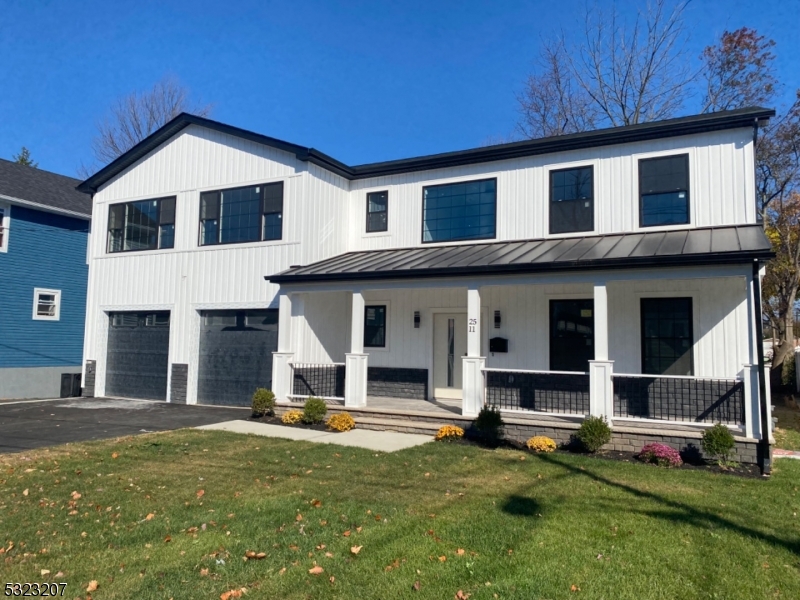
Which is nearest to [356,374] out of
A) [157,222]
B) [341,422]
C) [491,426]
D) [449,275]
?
[341,422]

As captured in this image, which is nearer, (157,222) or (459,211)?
(459,211)

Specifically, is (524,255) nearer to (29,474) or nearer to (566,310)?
(566,310)

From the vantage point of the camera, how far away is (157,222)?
51.6 ft

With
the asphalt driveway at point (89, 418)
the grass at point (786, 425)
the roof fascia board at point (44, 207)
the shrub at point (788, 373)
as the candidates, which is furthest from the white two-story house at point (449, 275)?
the shrub at point (788, 373)

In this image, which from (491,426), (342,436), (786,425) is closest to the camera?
(491,426)

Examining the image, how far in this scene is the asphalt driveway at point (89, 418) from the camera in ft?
31.8

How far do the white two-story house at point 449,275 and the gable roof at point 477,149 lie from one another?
5 cm

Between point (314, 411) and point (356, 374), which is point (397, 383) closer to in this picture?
point (356, 374)

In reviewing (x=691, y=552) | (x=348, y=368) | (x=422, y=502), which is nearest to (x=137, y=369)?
(x=348, y=368)

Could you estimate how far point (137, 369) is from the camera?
51.5 ft

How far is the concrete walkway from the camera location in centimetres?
923

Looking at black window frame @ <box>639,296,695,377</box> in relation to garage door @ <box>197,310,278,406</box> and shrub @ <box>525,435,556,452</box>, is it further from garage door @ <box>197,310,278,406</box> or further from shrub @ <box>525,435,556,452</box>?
garage door @ <box>197,310,278,406</box>

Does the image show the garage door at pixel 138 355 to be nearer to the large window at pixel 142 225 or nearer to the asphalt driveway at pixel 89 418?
the asphalt driveway at pixel 89 418

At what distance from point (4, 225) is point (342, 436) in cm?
1411
